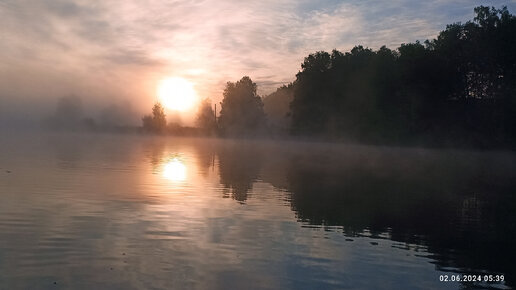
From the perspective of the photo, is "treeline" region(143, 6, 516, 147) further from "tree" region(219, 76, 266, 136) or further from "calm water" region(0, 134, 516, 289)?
"calm water" region(0, 134, 516, 289)

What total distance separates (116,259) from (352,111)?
125078mm

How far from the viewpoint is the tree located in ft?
591

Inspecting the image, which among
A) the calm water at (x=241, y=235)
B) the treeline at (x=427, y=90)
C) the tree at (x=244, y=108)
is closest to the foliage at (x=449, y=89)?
the treeline at (x=427, y=90)

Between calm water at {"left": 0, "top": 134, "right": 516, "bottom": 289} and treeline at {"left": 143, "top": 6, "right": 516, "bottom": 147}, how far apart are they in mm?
68158

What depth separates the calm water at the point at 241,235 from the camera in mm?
13406

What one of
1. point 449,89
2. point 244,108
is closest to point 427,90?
point 449,89

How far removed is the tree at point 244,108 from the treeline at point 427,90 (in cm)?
3880

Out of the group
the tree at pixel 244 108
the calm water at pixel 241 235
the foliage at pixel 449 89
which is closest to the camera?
the calm water at pixel 241 235

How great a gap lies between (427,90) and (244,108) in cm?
8949

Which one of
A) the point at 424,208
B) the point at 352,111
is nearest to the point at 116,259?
the point at 424,208

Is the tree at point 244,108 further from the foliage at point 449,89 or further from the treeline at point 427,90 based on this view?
the foliage at point 449,89

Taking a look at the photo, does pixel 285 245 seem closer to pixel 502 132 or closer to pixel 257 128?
pixel 502 132

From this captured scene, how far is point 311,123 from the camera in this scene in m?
145

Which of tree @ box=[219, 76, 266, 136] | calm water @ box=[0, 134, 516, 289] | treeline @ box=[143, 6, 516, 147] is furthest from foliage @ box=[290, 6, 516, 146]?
calm water @ box=[0, 134, 516, 289]
